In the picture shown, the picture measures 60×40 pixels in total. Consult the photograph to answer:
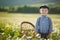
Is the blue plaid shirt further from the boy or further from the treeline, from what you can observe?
the treeline

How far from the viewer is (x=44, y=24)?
194cm

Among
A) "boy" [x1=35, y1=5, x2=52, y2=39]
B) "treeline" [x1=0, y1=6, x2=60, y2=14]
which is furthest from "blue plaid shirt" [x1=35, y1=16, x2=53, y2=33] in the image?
"treeline" [x1=0, y1=6, x2=60, y2=14]

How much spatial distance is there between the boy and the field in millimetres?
46

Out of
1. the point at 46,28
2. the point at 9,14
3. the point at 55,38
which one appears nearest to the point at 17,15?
the point at 9,14

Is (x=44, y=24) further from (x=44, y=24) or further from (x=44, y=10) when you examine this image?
(x=44, y=10)

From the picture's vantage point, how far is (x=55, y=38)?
1.95m

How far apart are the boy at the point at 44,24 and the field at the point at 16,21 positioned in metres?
0.05

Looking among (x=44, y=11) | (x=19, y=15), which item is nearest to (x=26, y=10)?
(x=19, y=15)

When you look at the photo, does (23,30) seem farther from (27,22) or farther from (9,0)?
(9,0)

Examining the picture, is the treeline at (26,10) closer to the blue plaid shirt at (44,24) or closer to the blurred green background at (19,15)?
the blurred green background at (19,15)

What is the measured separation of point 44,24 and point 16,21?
0.31m

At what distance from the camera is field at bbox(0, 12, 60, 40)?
1967 mm

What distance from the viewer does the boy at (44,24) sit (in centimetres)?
194

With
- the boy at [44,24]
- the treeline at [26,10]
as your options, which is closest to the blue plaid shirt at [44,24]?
the boy at [44,24]
